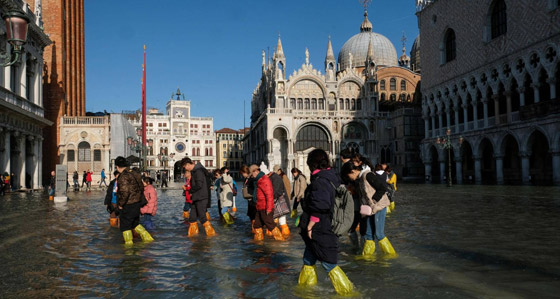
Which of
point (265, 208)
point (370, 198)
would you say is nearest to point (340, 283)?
point (370, 198)

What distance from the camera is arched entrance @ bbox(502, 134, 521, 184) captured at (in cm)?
3706

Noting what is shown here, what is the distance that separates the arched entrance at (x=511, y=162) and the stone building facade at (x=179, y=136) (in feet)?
198

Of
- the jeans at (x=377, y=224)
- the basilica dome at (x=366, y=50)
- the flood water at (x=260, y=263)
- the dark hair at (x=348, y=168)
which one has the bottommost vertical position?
the flood water at (x=260, y=263)

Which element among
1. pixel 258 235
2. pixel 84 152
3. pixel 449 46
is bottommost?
pixel 258 235

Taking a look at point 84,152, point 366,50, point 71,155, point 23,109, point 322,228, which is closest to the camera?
point 322,228

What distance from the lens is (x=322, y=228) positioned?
5160 millimetres

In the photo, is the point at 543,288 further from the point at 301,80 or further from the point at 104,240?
the point at 301,80

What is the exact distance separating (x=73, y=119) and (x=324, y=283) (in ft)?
133

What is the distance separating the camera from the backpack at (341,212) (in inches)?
210

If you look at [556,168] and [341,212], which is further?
[556,168]

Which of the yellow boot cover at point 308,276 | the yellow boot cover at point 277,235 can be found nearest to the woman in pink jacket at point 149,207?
the yellow boot cover at point 277,235

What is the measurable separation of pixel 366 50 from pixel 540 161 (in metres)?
38.2

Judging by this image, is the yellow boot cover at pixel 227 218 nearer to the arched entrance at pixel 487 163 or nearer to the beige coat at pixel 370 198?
the beige coat at pixel 370 198

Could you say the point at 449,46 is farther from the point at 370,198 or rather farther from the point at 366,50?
the point at 370,198
